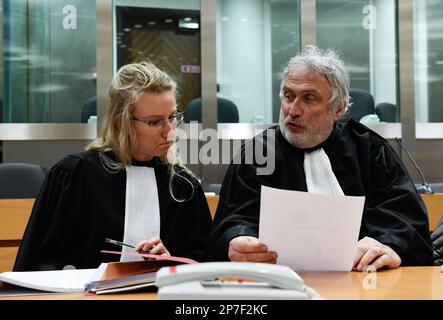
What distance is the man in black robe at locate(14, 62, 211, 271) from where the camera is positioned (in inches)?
94.3

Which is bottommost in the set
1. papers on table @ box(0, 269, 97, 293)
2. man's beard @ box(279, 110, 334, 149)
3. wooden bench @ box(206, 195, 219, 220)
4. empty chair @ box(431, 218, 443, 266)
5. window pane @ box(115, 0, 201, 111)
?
empty chair @ box(431, 218, 443, 266)

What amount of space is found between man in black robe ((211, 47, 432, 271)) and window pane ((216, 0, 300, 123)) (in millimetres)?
3728

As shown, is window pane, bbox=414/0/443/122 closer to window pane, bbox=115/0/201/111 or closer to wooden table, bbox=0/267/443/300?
window pane, bbox=115/0/201/111

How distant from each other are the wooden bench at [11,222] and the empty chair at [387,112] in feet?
13.9

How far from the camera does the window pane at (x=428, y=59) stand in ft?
21.9

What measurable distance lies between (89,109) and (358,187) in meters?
3.81

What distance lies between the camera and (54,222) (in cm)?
240

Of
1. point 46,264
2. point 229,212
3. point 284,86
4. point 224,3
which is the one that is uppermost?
point 224,3

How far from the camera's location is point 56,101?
5914mm

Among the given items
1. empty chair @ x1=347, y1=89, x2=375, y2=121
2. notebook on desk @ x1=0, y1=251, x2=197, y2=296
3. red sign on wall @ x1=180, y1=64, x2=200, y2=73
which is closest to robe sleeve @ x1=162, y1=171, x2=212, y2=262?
Result: notebook on desk @ x1=0, y1=251, x2=197, y2=296

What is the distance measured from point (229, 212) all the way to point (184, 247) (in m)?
0.29

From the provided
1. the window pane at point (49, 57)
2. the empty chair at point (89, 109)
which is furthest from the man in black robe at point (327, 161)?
the window pane at point (49, 57)

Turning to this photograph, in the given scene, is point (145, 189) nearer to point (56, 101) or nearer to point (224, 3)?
point (56, 101)
